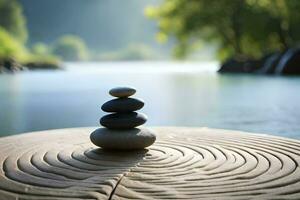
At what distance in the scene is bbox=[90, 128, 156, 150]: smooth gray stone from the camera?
4.91 m

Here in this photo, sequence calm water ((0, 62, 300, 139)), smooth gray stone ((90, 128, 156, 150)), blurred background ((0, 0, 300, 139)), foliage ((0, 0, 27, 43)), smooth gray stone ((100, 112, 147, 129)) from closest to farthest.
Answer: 1. smooth gray stone ((90, 128, 156, 150))
2. smooth gray stone ((100, 112, 147, 129))
3. calm water ((0, 62, 300, 139))
4. blurred background ((0, 0, 300, 139))
5. foliage ((0, 0, 27, 43))

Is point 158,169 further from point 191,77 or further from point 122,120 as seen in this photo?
point 191,77

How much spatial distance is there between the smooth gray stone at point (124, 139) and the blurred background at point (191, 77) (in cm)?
396

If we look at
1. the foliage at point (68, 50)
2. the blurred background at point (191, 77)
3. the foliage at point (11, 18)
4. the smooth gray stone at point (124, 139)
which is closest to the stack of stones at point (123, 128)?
the smooth gray stone at point (124, 139)

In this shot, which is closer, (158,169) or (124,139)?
(158,169)

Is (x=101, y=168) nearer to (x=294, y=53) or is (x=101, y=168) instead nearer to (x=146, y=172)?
(x=146, y=172)

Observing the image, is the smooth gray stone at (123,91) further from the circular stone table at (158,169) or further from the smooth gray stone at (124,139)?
the circular stone table at (158,169)

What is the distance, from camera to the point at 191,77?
2920 centimetres

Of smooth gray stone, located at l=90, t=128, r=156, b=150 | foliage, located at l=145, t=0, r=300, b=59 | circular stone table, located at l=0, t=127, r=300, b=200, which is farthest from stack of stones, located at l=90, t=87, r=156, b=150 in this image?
foliage, located at l=145, t=0, r=300, b=59

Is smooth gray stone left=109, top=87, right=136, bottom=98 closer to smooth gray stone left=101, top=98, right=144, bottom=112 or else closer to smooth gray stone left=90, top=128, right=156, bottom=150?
smooth gray stone left=101, top=98, right=144, bottom=112

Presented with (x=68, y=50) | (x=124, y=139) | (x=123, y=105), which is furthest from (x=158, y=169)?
(x=68, y=50)

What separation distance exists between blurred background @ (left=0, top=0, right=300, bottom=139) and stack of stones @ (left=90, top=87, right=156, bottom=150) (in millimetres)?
3913

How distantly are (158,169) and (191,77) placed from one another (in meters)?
25.1

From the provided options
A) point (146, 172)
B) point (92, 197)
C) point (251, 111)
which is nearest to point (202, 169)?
point (146, 172)
